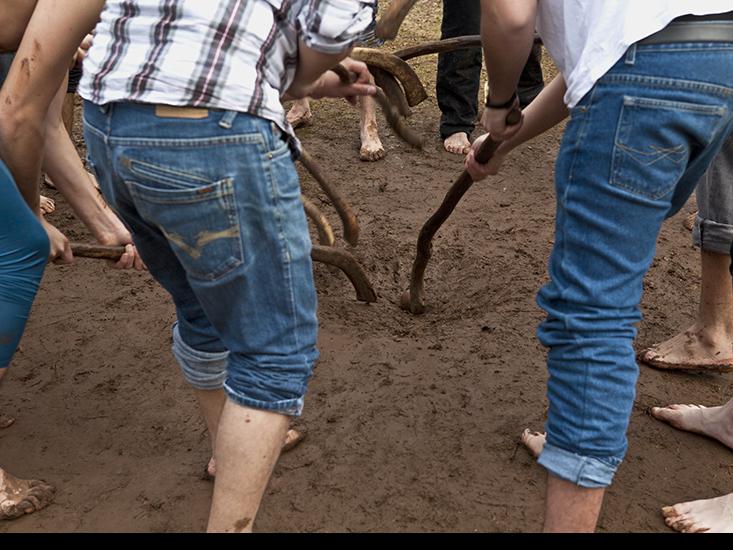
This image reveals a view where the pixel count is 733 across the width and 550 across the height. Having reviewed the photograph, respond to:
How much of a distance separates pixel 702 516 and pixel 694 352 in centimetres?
82

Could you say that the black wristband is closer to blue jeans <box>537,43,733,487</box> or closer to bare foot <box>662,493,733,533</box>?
blue jeans <box>537,43,733,487</box>

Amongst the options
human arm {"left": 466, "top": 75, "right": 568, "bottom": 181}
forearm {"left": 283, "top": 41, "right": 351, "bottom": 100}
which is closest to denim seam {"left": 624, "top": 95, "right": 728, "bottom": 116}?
human arm {"left": 466, "top": 75, "right": 568, "bottom": 181}

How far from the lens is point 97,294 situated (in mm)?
3561

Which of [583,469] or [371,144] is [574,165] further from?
[371,144]

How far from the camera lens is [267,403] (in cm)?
173

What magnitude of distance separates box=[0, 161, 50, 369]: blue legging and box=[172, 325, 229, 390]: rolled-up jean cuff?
39cm

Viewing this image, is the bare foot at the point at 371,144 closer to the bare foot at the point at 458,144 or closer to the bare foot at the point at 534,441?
the bare foot at the point at 458,144

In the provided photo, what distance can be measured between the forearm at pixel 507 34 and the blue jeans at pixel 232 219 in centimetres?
52

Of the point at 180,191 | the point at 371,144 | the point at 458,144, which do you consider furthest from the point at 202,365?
the point at 458,144

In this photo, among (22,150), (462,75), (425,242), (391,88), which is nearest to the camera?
(22,150)

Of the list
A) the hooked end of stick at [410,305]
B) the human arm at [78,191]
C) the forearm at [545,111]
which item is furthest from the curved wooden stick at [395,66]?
the human arm at [78,191]

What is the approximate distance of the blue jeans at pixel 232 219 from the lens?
5.02 ft

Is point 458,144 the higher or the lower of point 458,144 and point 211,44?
the lower

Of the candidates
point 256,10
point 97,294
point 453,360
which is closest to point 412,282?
point 453,360
